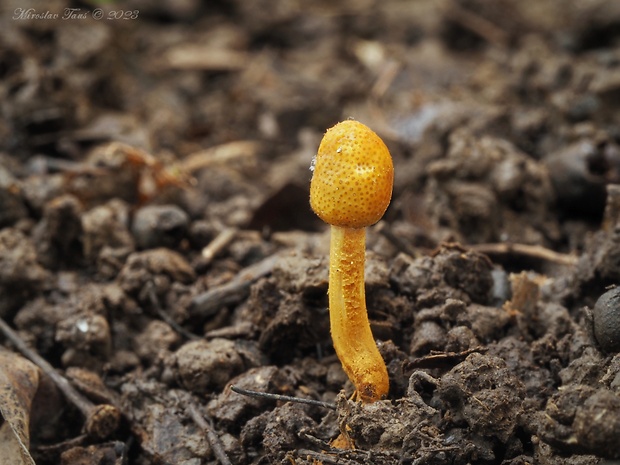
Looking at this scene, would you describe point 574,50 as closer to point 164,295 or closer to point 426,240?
point 426,240

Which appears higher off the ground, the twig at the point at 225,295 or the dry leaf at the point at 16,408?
the twig at the point at 225,295

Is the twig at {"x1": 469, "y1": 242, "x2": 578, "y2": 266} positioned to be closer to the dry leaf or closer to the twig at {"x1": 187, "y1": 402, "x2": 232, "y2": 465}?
the twig at {"x1": 187, "y1": 402, "x2": 232, "y2": 465}

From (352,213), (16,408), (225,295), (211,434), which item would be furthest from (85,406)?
(352,213)

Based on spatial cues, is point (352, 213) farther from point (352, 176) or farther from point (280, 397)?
point (280, 397)

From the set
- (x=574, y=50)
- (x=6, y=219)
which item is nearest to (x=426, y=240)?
(x=6, y=219)

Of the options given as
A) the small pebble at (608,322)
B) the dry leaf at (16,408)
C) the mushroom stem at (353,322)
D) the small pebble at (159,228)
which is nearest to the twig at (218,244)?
the small pebble at (159,228)

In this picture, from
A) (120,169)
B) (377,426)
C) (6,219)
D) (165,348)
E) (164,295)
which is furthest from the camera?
(120,169)

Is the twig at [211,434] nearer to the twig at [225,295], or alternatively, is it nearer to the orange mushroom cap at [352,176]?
the twig at [225,295]
